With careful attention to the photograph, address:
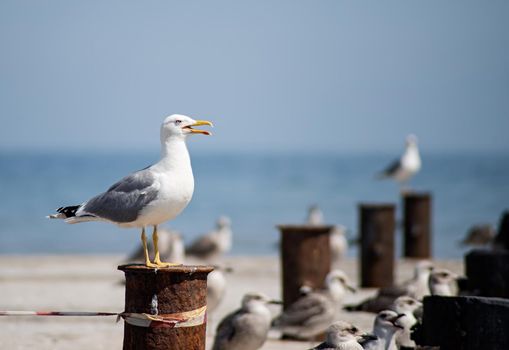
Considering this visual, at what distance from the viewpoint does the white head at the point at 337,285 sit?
37.8ft

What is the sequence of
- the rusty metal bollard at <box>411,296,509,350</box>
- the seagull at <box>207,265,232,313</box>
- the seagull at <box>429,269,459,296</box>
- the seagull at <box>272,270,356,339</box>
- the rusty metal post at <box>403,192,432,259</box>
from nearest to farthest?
the rusty metal bollard at <box>411,296,509,350</box>
the seagull at <box>272,270,356,339</box>
the seagull at <box>429,269,459,296</box>
the seagull at <box>207,265,232,313</box>
the rusty metal post at <box>403,192,432,259</box>

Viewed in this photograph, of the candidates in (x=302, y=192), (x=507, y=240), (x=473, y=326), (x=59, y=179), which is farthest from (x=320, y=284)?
(x=59, y=179)

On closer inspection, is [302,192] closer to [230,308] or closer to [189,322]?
[230,308]

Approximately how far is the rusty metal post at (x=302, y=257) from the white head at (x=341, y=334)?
3788mm

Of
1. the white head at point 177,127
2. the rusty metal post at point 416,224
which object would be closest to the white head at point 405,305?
the white head at point 177,127

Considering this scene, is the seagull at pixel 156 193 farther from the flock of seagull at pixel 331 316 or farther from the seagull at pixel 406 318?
the seagull at pixel 406 318

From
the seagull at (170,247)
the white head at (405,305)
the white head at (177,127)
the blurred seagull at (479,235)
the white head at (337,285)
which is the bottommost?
the white head at (405,305)

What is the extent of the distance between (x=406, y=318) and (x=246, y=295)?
1.68 meters

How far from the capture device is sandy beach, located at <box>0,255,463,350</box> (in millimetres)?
10914

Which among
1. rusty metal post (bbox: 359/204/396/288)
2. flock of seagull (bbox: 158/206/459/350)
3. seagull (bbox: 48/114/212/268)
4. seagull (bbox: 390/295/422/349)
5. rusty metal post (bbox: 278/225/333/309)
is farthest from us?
rusty metal post (bbox: 359/204/396/288)

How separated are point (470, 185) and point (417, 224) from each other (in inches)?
1837

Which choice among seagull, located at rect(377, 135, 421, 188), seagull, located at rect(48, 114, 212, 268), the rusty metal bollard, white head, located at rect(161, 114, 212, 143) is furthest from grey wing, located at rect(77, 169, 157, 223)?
seagull, located at rect(377, 135, 421, 188)

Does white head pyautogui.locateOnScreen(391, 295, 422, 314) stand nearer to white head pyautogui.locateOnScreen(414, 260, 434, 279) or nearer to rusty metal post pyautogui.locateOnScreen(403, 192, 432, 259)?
white head pyautogui.locateOnScreen(414, 260, 434, 279)

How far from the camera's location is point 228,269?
13281 mm
